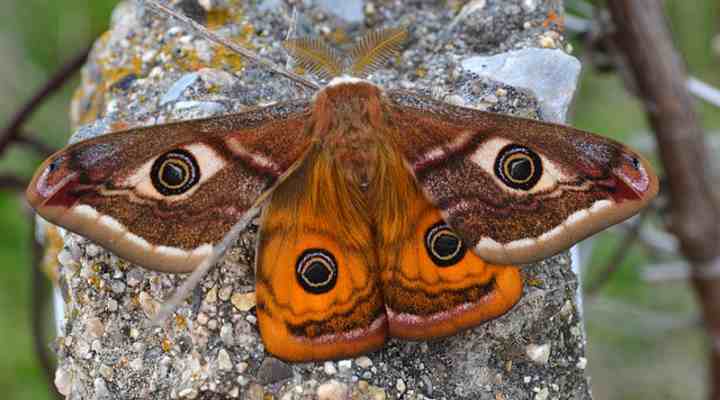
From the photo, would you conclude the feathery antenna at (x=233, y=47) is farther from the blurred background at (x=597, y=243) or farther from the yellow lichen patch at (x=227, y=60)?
the blurred background at (x=597, y=243)

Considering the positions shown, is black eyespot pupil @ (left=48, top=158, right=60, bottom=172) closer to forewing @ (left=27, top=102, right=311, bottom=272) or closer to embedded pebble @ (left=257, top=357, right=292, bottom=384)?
forewing @ (left=27, top=102, right=311, bottom=272)

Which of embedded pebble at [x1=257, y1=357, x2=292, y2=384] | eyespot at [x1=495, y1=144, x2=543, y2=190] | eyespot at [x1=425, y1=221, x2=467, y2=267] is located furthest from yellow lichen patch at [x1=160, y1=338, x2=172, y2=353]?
eyespot at [x1=495, y1=144, x2=543, y2=190]

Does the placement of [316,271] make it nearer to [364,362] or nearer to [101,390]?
[364,362]

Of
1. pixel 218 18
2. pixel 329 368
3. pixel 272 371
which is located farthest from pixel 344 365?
pixel 218 18

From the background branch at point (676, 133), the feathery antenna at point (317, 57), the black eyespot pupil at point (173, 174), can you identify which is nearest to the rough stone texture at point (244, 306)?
the feathery antenna at point (317, 57)

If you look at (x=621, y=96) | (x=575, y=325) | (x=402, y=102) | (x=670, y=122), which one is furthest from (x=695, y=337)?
(x=402, y=102)

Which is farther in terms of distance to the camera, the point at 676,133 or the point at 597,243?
the point at 597,243
